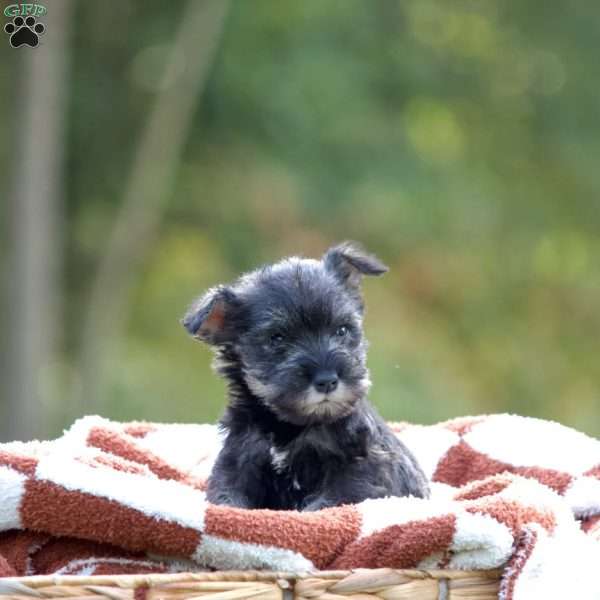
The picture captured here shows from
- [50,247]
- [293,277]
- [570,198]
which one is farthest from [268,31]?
[293,277]

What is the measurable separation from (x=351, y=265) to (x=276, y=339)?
53cm

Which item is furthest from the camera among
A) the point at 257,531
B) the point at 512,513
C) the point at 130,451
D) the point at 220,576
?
the point at 130,451

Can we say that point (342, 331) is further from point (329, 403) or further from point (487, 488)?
point (487, 488)

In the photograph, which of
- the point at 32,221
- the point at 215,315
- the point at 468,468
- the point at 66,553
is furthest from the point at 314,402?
the point at 32,221

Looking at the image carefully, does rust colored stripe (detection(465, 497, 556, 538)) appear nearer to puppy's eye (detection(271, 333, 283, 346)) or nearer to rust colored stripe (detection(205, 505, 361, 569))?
rust colored stripe (detection(205, 505, 361, 569))

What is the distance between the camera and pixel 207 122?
14344 mm

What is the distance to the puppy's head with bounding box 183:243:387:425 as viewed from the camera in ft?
15.5

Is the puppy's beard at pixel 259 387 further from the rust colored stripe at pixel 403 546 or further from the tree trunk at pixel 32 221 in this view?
the tree trunk at pixel 32 221

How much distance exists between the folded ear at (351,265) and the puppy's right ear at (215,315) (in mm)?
412

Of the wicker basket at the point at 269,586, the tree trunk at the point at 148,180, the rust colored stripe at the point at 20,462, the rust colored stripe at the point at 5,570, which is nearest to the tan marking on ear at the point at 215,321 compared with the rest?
the rust colored stripe at the point at 20,462

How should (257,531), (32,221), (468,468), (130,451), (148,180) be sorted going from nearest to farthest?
(257,531) < (130,451) < (468,468) < (32,221) < (148,180)

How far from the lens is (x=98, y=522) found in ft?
13.1

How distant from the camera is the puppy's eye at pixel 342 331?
491 cm

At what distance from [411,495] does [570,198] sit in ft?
38.1
